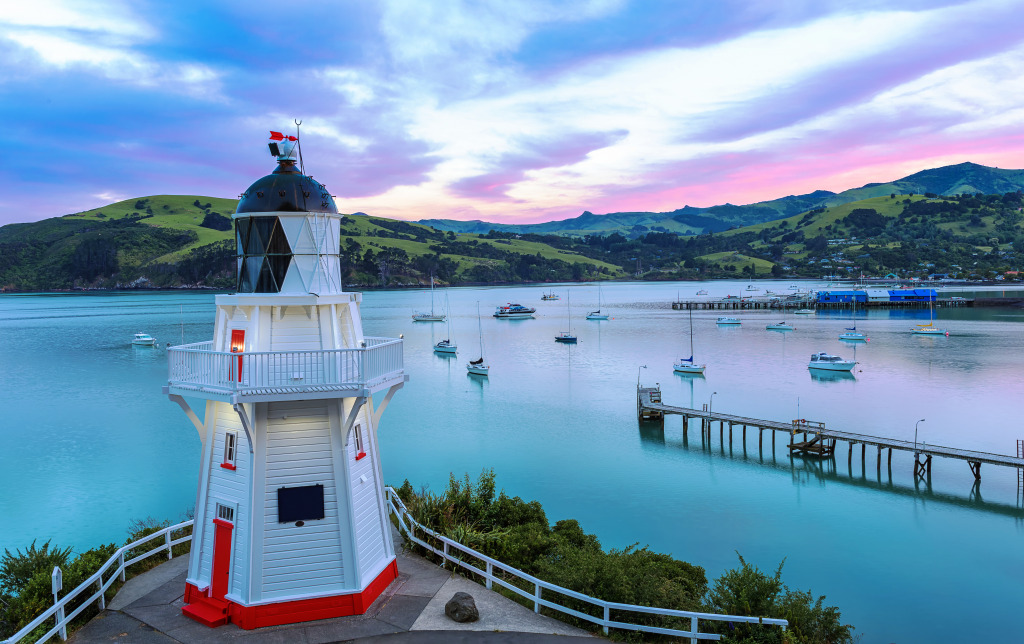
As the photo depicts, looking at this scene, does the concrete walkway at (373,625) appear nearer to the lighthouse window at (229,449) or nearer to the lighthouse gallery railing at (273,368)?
the lighthouse window at (229,449)

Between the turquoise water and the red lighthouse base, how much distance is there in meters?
14.1

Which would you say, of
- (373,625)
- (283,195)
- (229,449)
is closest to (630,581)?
(373,625)

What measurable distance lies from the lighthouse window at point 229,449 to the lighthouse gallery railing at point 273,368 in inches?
45.9

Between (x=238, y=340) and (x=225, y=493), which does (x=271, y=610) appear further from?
(x=238, y=340)

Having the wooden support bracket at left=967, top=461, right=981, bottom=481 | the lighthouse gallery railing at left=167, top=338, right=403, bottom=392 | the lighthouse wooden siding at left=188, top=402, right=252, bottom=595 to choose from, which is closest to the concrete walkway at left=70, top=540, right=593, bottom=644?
the lighthouse wooden siding at left=188, top=402, right=252, bottom=595

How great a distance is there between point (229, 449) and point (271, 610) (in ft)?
10.3

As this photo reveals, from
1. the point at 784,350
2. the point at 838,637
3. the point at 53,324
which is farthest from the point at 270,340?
the point at 53,324

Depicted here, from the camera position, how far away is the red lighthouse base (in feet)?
37.9

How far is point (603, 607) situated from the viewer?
11.7 metres

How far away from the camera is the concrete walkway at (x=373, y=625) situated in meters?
11.1

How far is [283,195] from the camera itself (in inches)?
475

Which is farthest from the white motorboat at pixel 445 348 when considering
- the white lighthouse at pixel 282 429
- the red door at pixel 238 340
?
the red door at pixel 238 340

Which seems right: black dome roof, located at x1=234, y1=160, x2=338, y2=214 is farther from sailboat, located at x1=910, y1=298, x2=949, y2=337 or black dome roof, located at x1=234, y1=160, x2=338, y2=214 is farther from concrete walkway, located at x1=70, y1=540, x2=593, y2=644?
sailboat, located at x1=910, y1=298, x2=949, y2=337

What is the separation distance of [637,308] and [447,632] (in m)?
142
